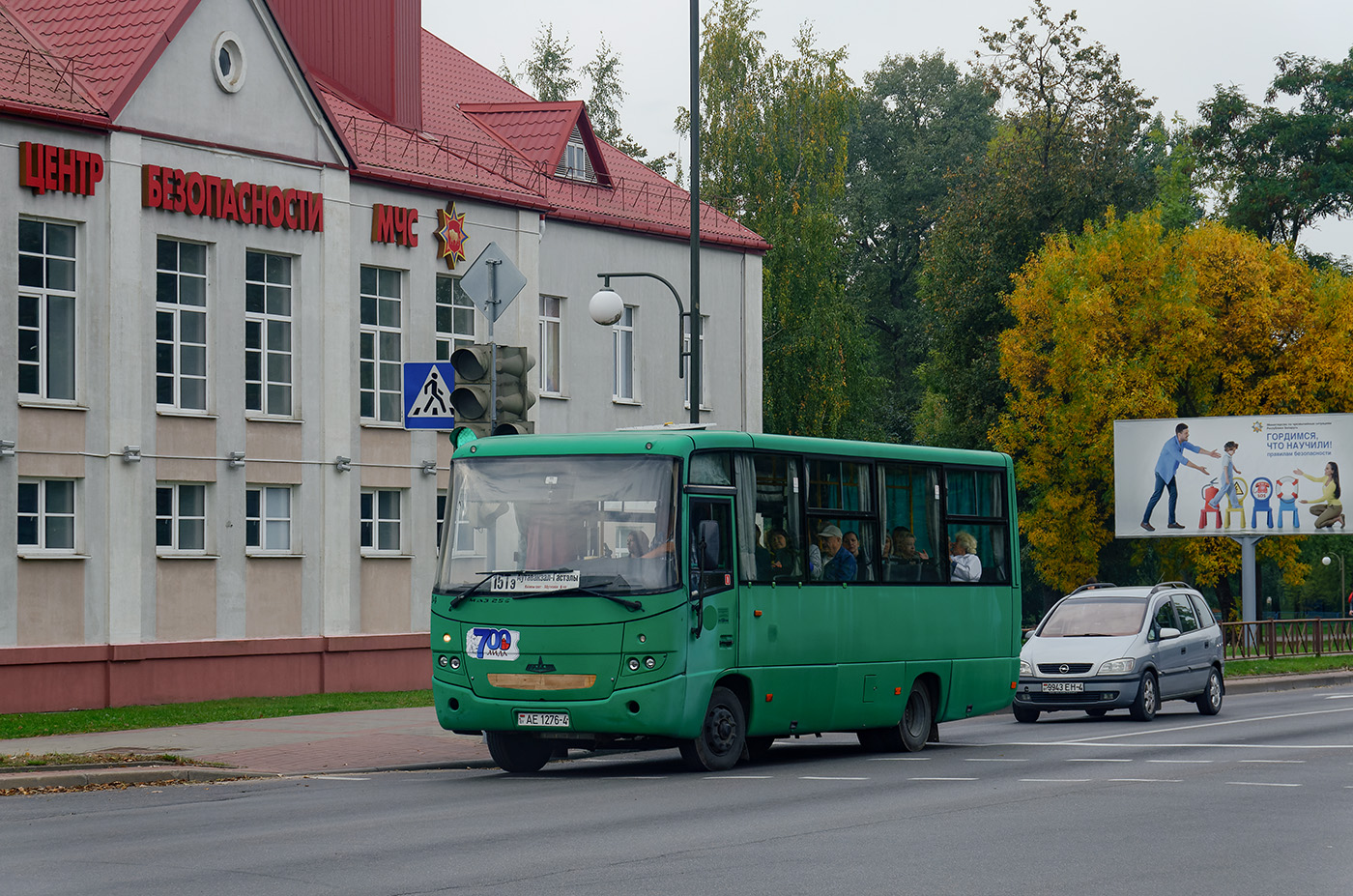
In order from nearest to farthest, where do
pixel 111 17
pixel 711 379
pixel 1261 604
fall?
1. pixel 111 17
2. pixel 711 379
3. pixel 1261 604

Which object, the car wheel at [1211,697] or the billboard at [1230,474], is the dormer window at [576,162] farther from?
the car wheel at [1211,697]

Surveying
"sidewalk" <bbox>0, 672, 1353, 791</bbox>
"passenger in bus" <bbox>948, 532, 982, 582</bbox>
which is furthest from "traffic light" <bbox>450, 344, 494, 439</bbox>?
"passenger in bus" <bbox>948, 532, 982, 582</bbox>

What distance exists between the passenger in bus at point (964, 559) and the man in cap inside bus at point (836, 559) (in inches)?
75.3

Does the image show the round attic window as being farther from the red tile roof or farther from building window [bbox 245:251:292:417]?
building window [bbox 245:251:292:417]

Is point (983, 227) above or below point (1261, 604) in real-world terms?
above

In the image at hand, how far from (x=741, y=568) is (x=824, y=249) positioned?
128ft

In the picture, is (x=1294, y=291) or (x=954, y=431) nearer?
(x=1294, y=291)

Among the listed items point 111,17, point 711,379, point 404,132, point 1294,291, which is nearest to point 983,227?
point 1294,291

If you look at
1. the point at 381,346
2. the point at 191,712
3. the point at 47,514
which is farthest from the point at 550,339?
the point at 191,712

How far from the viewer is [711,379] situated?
4400 centimetres

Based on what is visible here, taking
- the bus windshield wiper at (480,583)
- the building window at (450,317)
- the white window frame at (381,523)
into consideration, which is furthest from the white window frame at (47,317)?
the bus windshield wiper at (480,583)

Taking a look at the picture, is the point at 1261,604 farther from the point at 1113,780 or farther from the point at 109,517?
the point at 1113,780

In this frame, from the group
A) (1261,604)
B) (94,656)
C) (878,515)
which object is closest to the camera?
(878,515)

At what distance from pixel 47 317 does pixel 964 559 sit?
578 inches
